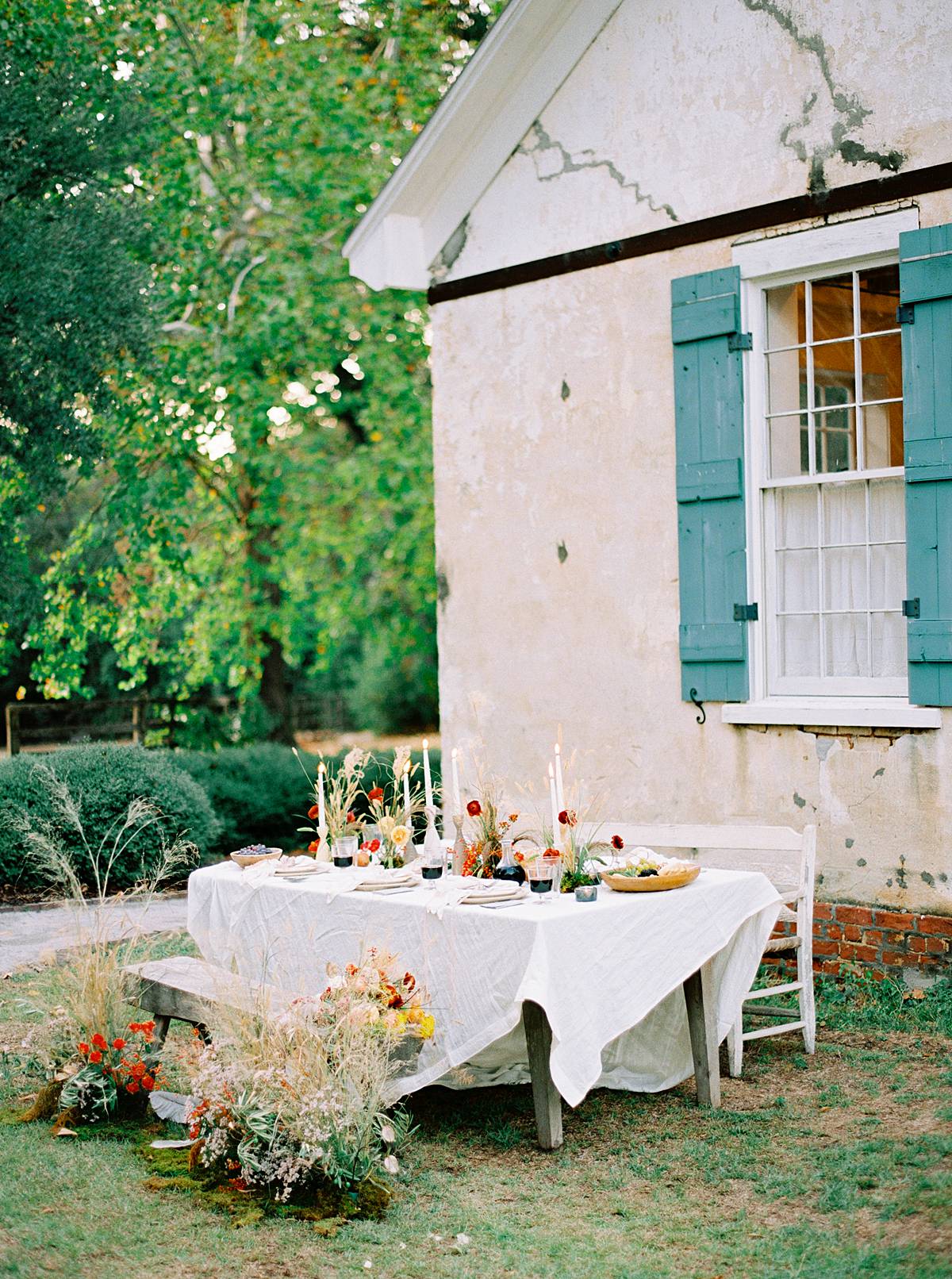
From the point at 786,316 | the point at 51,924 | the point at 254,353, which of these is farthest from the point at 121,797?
A: the point at 786,316

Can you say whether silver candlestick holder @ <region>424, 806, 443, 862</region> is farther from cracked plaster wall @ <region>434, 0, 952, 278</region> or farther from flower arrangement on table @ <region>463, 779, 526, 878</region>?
cracked plaster wall @ <region>434, 0, 952, 278</region>

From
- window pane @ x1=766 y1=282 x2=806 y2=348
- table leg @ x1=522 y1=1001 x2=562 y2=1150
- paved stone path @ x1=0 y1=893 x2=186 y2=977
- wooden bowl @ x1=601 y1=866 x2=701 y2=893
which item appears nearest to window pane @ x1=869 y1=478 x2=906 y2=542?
window pane @ x1=766 y1=282 x2=806 y2=348

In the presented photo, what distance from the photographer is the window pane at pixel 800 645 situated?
7020 millimetres

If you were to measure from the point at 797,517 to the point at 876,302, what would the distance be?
1112 mm

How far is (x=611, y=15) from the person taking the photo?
7.66 meters

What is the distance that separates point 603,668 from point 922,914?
217cm

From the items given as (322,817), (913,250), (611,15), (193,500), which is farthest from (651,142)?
(193,500)

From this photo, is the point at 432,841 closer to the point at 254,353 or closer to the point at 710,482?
the point at 710,482

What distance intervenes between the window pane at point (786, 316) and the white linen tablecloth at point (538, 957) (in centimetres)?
300

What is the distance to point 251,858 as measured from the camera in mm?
6125

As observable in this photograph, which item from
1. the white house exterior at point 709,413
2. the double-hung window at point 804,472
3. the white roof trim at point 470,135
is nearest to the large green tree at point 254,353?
Answer: the white roof trim at point 470,135

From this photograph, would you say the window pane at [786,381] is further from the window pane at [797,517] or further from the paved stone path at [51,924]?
the paved stone path at [51,924]

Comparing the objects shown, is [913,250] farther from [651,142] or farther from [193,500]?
[193,500]

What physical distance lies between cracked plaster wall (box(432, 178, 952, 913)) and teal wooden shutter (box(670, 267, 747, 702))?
13 cm
